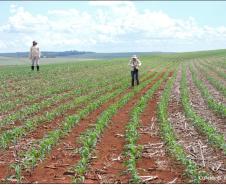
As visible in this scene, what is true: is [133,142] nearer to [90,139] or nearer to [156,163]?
[90,139]

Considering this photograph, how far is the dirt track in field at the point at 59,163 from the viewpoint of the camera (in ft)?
28.2

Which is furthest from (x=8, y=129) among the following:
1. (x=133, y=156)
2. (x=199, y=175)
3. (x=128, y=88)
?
(x=128, y=88)

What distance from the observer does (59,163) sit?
377 inches

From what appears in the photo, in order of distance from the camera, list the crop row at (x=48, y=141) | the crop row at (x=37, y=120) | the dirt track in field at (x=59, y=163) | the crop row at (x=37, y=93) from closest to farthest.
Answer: the dirt track in field at (x=59, y=163) → the crop row at (x=48, y=141) → the crop row at (x=37, y=120) → the crop row at (x=37, y=93)

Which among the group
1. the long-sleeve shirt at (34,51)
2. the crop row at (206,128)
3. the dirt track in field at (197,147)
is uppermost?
the long-sleeve shirt at (34,51)

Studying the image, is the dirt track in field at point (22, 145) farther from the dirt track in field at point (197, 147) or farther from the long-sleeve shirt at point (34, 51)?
the long-sleeve shirt at point (34, 51)

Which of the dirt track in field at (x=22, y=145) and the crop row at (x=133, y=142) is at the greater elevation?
the crop row at (x=133, y=142)

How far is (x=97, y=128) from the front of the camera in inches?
493

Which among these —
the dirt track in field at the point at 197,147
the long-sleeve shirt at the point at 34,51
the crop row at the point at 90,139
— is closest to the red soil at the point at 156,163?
the dirt track in field at the point at 197,147

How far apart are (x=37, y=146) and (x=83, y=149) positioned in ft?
3.91

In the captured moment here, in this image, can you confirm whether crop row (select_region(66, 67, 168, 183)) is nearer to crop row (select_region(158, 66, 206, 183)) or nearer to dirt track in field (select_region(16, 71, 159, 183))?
dirt track in field (select_region(16, 71, 159, 183))

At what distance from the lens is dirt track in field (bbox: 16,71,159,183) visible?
859 centimetres

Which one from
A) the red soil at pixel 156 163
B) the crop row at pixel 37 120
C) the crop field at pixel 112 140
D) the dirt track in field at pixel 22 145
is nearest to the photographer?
the red soil at pixel 156 163

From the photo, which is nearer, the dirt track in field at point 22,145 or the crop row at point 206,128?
the dirt track in field at point 22,145
